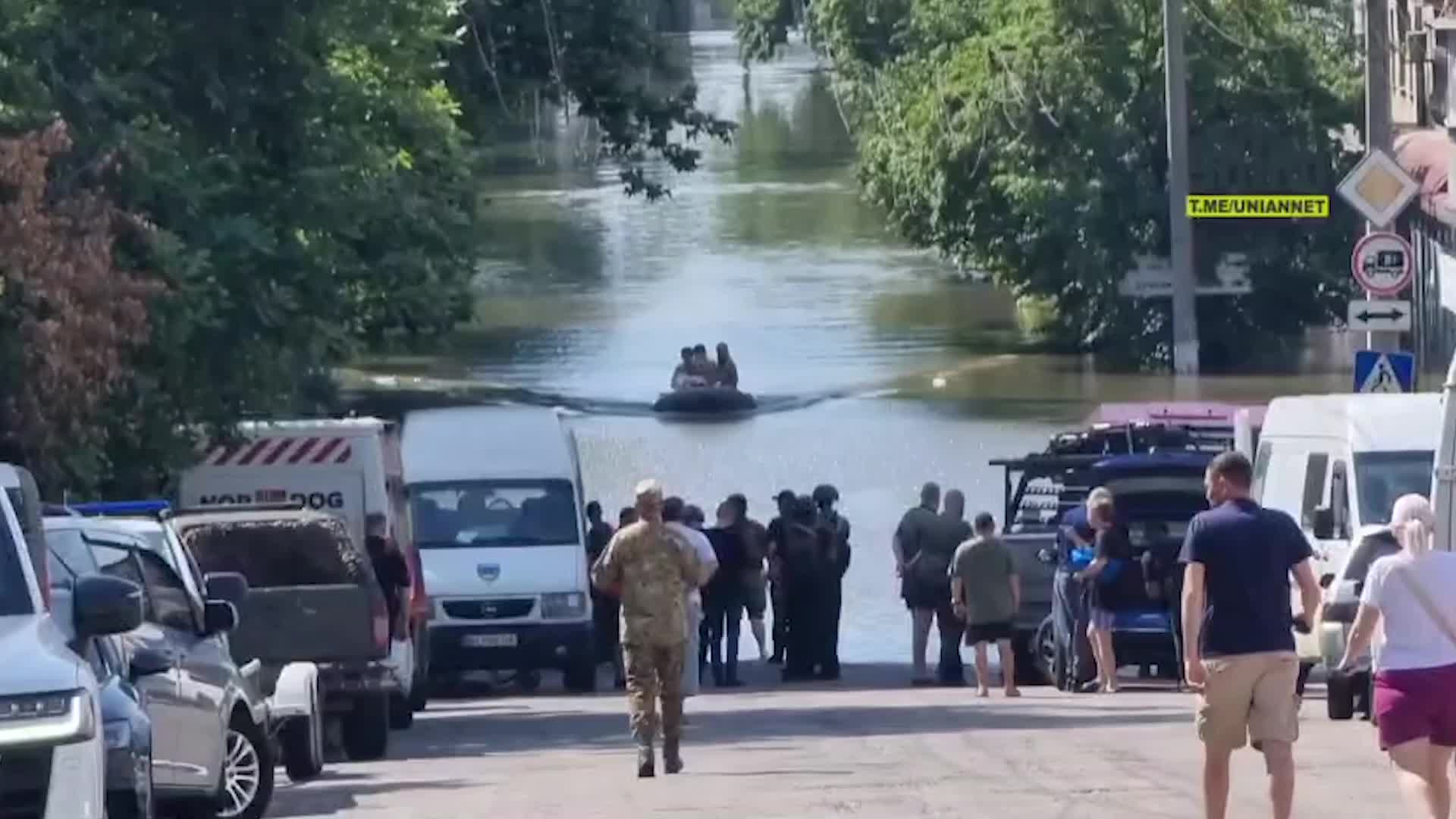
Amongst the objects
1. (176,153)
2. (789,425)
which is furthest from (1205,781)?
(789,425)

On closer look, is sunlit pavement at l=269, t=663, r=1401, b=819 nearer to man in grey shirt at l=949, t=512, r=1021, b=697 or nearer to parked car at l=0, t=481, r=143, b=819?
man in grey shirt at l=949, t=512, r=1021, b=697

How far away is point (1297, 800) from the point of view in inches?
584

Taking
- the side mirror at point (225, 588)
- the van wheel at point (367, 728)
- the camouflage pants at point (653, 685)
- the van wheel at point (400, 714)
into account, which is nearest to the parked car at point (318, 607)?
the van wheel at point (367, 728)

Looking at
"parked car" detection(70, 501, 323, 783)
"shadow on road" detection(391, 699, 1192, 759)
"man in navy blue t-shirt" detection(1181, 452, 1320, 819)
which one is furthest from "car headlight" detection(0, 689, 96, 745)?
"shadow on road" detection(391, 699, 1192, 759)

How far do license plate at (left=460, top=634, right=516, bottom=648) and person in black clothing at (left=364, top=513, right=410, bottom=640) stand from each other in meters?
3.48

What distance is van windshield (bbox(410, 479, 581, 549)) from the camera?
2897 cm

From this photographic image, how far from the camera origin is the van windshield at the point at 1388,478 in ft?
74.4

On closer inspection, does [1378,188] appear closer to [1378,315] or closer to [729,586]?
[1378,315]

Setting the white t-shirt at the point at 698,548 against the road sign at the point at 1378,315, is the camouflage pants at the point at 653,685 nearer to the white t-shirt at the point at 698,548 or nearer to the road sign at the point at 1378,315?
the white t-shirt at the point at 698,548

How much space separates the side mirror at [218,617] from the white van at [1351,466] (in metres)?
9.05

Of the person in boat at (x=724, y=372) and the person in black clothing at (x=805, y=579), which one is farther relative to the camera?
the person in boat at (x=724, y=372)

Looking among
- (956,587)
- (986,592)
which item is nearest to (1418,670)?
(986,592)

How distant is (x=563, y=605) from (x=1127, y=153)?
88.0 feet

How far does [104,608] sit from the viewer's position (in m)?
11.4
